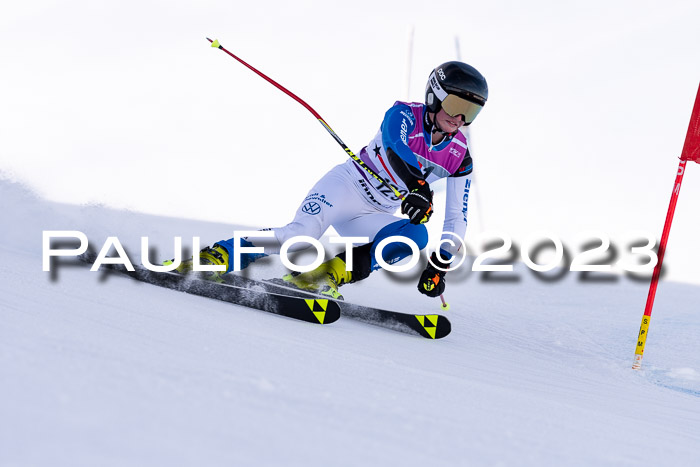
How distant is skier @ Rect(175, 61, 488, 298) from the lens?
144 inches

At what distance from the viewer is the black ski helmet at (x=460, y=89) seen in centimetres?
362

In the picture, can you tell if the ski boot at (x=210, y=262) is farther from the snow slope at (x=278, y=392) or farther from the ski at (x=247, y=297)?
the snow slope at (x=278, y=392)

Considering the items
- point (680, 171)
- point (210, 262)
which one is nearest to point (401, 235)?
point (210, 262)

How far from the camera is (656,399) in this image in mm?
2771

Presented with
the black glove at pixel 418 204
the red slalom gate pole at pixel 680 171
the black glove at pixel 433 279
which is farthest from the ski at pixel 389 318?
the red slalom gate pole at pixel 680 171

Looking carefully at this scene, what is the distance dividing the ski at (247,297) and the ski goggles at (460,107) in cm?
133

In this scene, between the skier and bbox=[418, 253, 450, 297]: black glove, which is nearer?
the skier

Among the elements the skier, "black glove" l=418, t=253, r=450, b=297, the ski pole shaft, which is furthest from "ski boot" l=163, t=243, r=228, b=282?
the ski pole shaft

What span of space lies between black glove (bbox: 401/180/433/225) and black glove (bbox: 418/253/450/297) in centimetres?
34

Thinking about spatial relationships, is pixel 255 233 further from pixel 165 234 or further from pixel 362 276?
pixel 165 234

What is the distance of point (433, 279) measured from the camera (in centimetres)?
384

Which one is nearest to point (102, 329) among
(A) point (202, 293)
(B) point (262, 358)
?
(B) point (262, 358)

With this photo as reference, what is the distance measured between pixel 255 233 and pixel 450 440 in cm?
262

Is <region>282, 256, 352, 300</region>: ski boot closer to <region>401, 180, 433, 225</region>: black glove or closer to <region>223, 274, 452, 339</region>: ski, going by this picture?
<region>223, 274, 452, 339</region>: ski
